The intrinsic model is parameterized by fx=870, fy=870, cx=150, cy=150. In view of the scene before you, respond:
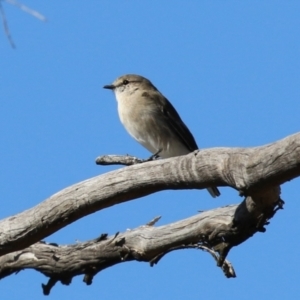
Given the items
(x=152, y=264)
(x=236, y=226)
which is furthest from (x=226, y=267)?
(x=152, y=264)

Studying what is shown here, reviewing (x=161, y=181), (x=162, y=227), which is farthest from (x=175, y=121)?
(x=161, y=181)

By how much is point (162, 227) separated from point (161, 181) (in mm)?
743

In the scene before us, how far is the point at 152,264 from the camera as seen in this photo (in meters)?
6.27

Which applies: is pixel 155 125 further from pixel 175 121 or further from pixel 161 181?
pixel 161 181

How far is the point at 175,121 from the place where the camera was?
9.02 meters

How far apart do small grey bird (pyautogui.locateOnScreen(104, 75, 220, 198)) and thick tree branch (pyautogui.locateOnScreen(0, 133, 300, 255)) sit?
257cm

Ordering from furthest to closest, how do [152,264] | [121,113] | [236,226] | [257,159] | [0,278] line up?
[121,113], [0,278], [152,264], [236,226], [257,159]

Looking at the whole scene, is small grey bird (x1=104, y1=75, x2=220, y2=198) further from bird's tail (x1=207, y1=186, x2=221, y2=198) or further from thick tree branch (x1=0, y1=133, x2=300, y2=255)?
thick tree branch (x1=0, y1=133, x2=300, y2=255)

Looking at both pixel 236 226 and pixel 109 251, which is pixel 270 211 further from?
pixel 109 251

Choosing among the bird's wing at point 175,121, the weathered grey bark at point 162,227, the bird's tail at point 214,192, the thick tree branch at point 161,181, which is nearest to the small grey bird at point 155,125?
the bird's wing at point 175,121

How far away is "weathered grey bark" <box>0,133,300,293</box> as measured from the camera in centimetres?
485

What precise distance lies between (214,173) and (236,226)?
0.62 metres

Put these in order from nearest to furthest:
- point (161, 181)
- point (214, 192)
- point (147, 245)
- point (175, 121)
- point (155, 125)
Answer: point (161, 181) → point (147, 245) → point (214, 192) → point (155, 125) → point (175, 121)

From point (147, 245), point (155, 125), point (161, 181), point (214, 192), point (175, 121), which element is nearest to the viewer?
point (161, 181)
